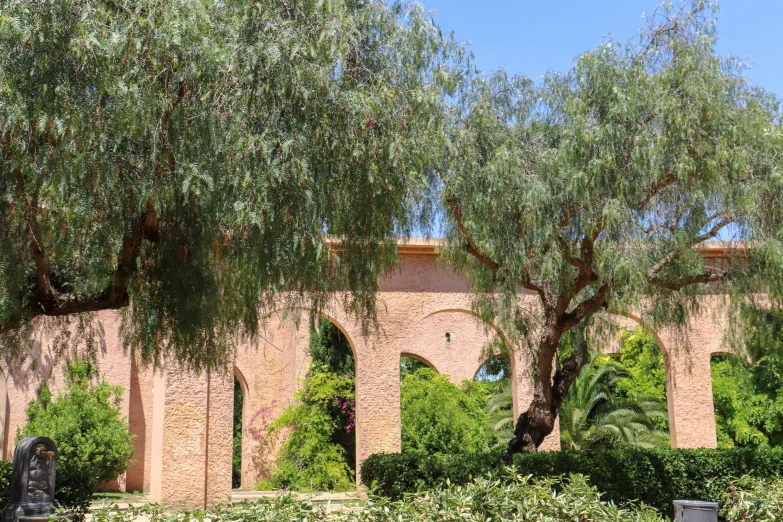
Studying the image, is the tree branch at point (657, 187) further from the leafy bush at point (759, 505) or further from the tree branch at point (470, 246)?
the leafy bush at point (759, 505)

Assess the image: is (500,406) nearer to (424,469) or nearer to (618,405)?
(618,405)

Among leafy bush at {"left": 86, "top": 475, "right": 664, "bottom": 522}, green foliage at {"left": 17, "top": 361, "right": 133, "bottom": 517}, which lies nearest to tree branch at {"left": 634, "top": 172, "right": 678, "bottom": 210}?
leafy bush at {"left": 86, "top": 475, "right": 664, "bottom": 522}

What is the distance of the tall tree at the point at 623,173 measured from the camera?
27.2ft

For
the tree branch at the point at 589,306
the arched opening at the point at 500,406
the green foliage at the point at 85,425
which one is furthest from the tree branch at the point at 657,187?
the green foliage at the point at 85,425

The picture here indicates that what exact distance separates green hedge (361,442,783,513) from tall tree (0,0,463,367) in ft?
14.1

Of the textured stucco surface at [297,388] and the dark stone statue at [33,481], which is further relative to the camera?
the textured stucco surface at [297,388]

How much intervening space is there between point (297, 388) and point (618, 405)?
7628 mm

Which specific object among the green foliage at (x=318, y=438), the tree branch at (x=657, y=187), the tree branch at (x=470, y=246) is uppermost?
the tree branch at (x=657, y=187)

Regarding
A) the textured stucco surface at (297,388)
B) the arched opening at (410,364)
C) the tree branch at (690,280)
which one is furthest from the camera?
the arched opening at (410,364)

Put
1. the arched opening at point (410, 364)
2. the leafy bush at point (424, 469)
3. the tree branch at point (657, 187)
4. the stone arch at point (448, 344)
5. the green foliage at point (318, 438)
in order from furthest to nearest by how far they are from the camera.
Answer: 1. the arched opening at point (410, 364)
2. the stone arch at point (448, 344)
3. the green foliage at point (318, 438)
4. the leafy bush at point (424, 469)
5. the tree branch at point (657, 187)

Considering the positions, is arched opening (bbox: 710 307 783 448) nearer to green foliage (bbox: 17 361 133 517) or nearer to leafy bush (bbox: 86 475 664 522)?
green foliage (bbox: 17 361 133 517)

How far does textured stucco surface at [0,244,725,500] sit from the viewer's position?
12.3 meters

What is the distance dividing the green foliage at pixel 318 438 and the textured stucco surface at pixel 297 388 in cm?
71

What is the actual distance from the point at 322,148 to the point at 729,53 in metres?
5.27
